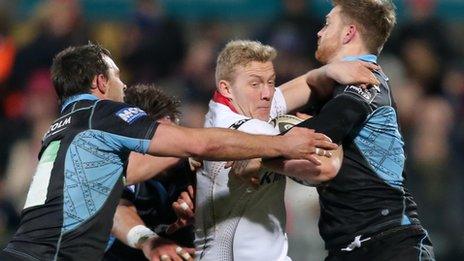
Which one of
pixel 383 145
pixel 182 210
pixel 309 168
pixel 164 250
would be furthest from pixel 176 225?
pixel 383 145

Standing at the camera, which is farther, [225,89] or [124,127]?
[225,89]

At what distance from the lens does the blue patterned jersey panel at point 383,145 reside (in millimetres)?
6781

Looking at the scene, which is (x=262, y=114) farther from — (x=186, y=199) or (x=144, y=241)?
(x=144, y=241)

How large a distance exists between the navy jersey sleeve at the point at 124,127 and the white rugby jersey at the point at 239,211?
1.87ft

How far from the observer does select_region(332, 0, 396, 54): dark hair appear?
705 cm

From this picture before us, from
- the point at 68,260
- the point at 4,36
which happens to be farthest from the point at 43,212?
the point at 4,36

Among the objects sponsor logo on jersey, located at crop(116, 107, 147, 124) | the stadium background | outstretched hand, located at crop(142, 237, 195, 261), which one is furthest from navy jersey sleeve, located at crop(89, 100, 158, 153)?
the stadium background

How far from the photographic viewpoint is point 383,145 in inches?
269

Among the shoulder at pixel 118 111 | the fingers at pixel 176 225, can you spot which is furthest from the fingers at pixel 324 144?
the fingers at pixel 176 225

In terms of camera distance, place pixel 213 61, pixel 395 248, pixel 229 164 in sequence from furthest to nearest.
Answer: pixel 213 61, pixel 229 164, pixel 395 248

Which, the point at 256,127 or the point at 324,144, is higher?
the point at 256,127

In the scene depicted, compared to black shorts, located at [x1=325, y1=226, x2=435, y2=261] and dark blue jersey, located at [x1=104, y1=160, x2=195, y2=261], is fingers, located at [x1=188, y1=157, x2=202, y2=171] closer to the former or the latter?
dark blue jersey, located at [x1=104, y1=160, x2=195, y2=261]

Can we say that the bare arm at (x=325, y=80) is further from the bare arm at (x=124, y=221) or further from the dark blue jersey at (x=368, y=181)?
the bare arm at (x=124, y=221)

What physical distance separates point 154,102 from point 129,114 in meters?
1.15
